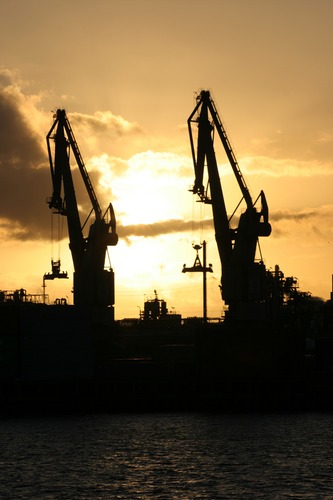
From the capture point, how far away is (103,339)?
123m

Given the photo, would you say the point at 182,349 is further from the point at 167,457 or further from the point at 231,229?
the point at 167,457

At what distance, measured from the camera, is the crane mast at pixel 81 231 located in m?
121

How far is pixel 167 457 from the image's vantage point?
72000 millimetres

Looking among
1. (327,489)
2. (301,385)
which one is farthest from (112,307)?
(327,489)

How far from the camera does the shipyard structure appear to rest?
338 ft

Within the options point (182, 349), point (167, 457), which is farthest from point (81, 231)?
point (167, 457)

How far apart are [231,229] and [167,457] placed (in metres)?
45.7

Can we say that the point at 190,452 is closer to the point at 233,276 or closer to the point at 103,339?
the point at 233,276

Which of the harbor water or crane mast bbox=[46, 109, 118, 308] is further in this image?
crane mast bbox=[46, 109, 118, 308]

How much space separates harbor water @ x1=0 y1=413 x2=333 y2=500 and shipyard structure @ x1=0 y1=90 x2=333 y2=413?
671 centimetres

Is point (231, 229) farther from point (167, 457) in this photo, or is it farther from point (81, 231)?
point (167, 457)

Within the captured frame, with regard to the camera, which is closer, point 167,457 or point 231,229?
point 167,457

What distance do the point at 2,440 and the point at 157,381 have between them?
27.8 m

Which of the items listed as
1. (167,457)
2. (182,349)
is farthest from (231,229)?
(167,457)
